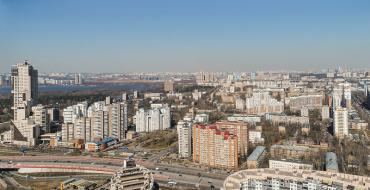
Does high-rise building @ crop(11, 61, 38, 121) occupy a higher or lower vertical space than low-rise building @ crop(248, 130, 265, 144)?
higher

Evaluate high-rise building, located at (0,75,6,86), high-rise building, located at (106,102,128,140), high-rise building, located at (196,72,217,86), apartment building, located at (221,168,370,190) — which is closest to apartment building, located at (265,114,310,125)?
high-rise building, located at (106,102,128,140)

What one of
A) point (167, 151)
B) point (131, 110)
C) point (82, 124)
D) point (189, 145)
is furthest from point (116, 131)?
point (131, 110)

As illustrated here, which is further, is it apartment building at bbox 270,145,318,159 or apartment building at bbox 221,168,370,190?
apartment building at bbox 270,145,318,159

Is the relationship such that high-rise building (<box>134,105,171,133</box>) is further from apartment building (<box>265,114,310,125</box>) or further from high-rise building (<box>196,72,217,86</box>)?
high-rise building (<box>196,72,217,86</box>)

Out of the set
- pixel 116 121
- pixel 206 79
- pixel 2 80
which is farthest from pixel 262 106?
pixel 2 80

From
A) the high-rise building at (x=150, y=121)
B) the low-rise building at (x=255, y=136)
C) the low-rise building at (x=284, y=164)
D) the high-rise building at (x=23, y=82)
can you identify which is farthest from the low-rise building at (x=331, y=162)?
the high-rise building at (x=23, y=82)

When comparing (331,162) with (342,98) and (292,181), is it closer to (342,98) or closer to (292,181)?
(292,181)

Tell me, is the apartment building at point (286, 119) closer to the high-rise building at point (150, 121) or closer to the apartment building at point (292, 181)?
the high-rise building at point (150, 121)

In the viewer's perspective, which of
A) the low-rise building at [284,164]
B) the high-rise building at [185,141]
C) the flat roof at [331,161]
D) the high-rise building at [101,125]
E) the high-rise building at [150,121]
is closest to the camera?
the flat roof at [331,161]
